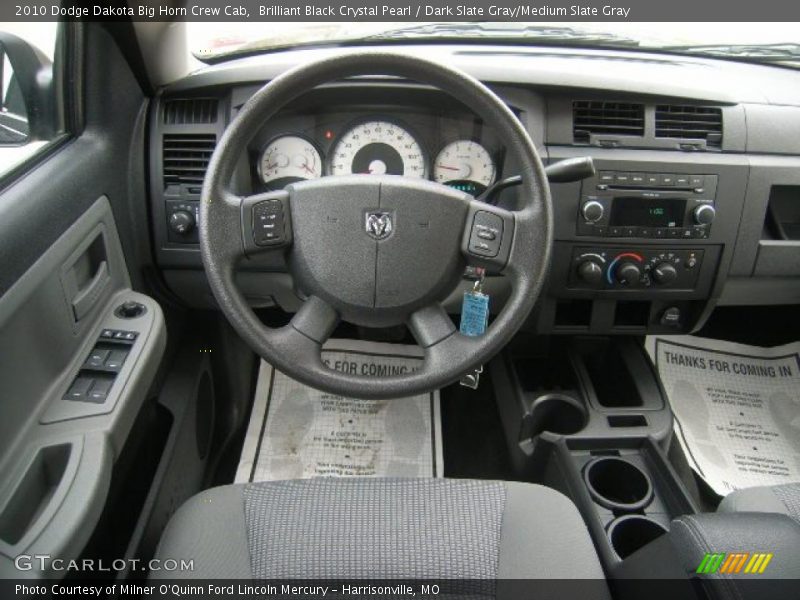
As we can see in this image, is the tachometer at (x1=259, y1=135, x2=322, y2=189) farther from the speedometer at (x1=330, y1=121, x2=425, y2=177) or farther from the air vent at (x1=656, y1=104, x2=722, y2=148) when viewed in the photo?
the air vent at (x1=656, y1=104, x2=722, y2=148)

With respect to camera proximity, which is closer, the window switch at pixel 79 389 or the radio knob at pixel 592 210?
the window switch at pixel 79 389

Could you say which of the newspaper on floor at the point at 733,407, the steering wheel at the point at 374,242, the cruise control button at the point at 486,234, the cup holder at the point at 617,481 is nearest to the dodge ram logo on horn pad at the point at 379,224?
the steering wheel at the point at 374,242

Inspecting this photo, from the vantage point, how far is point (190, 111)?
131 centimetres

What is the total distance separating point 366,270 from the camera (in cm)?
98

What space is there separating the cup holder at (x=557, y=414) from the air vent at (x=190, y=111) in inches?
36.3

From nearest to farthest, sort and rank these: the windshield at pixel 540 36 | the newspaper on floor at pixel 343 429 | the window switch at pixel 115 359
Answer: the window switch at pixel 115 359 < the windshield at pixel 540 36 < the newspaper on floor at pixel 343 429

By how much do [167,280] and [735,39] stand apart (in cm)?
135

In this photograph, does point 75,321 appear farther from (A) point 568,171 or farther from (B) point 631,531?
(B) point 631,531

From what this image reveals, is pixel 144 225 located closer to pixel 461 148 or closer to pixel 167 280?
pixel 167 280

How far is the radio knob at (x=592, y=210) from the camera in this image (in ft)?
4.16

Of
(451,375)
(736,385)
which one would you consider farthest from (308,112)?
(736,385)

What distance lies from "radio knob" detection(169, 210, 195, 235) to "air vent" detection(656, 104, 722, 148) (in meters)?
0.90
